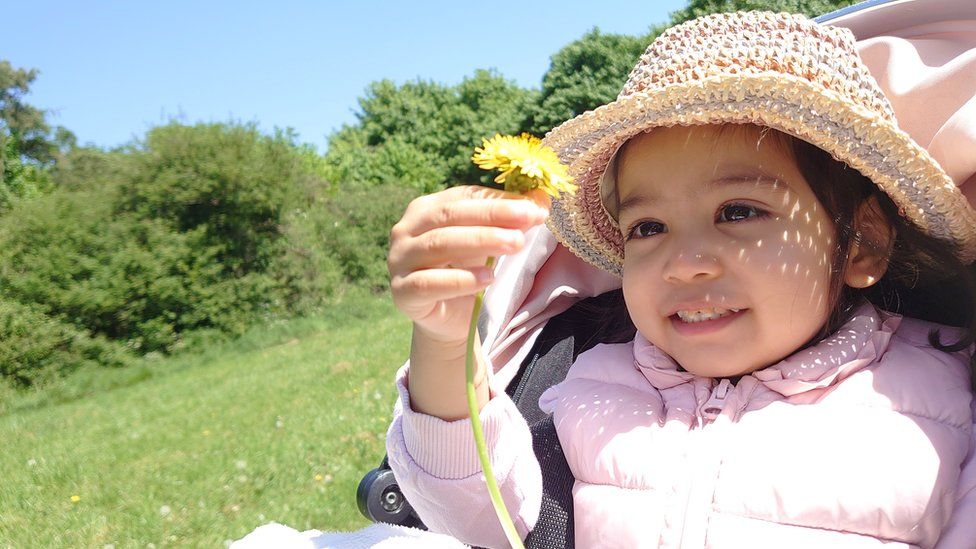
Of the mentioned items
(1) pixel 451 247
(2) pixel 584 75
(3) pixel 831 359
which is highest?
(2) pixel 584 75

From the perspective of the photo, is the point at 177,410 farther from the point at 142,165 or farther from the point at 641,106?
the point at 641,106

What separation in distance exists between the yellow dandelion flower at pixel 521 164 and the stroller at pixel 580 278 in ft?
2.91

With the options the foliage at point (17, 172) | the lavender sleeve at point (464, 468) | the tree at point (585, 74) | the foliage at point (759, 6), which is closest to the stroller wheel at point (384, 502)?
the lavender sleeve at point (464, 468)

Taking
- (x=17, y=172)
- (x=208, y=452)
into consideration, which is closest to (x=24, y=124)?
(x=17, y=172)

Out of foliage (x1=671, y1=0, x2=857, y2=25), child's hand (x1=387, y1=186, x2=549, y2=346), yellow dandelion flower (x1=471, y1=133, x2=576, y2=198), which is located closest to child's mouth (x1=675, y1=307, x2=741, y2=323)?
child's hand (x1=387, y1=186, x2=549, y2=346)

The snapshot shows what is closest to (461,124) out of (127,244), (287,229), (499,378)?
(287,229)

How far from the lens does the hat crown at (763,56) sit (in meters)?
1.21

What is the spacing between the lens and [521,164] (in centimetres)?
73

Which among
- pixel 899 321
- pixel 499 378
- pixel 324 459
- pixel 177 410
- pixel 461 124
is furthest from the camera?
pixel 461 124

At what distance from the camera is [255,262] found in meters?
12.1

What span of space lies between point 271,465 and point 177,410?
3.22m

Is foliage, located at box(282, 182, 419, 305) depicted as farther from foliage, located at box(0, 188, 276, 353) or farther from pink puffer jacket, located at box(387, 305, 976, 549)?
pink puffer jacket, located at box(387, 305, 976, 549)

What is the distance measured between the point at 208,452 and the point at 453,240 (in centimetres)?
457

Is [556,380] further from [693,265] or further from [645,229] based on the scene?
[693,265]
